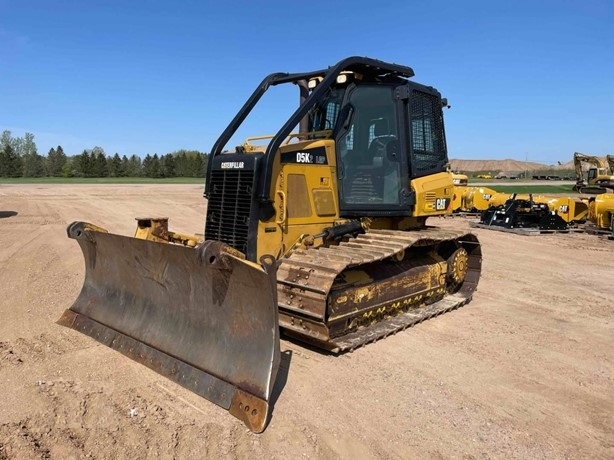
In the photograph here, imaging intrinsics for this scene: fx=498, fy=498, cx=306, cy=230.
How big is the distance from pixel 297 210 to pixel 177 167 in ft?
220

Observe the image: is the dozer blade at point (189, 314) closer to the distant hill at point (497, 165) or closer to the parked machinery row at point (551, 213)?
the parked machinery row at point (551, 213)

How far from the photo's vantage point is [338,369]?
15.4 feet

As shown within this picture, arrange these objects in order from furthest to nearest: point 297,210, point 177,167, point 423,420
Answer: point 177,167, point 297,210, point 423,420

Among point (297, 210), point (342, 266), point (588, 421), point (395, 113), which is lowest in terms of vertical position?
point (588, 421)

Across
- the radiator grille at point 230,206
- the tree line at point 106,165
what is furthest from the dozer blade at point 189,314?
the tree line at point 106,165

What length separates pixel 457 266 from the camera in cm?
741

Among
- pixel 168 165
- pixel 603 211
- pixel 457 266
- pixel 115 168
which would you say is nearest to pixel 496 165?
pixel 168 165

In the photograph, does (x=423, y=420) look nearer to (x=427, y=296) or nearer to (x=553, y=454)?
(x=553, y=454)

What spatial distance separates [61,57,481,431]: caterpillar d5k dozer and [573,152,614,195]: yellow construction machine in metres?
19.2

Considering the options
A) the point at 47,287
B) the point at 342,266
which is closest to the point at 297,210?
the point at 342,266

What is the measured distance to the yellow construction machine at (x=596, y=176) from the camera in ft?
75.9

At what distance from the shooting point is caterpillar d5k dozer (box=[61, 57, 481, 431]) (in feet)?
13.5

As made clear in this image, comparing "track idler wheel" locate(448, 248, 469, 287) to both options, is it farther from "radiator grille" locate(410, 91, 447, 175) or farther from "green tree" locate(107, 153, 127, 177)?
"green tree" locate(107, 153, 127, 177)

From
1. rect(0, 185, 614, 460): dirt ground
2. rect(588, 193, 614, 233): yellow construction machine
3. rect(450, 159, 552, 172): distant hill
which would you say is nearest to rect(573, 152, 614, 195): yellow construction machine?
rect(588, 193, 614, 233): yellow construction machine
